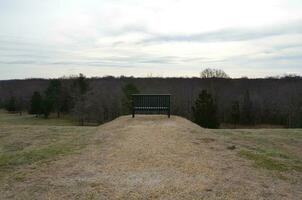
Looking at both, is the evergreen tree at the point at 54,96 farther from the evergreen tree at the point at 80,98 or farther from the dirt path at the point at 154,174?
the dirt path at the point at 154,174

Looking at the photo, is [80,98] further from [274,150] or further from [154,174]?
[154,174]

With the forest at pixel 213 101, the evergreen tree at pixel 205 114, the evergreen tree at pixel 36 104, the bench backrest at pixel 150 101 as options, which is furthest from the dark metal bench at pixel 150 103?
the evergreen tree at pixel 36 104

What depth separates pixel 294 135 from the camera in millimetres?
12977

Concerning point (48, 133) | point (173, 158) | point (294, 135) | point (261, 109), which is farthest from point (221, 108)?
point (173, 158)

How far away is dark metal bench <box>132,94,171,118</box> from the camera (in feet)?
44.8

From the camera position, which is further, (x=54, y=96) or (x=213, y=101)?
(x=54, y=96)

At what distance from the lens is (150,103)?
13.8m

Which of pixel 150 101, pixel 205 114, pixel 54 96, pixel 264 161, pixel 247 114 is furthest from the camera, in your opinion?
pixel 54 96

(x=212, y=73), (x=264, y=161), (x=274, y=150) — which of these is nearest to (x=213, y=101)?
(x=212, y=73)

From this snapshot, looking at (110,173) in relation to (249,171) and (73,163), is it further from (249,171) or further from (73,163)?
(249,171)

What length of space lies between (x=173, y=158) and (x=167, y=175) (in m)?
1.22

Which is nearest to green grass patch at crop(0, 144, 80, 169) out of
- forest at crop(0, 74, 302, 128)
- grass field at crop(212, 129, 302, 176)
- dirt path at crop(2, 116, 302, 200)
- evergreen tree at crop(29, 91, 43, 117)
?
dirt path at crop(2, 116, 302, 200)

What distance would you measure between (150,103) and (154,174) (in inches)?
295

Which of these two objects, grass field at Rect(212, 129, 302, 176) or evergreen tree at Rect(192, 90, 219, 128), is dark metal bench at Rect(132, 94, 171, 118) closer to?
grass field at Rect(212, 129, 302, 176)
